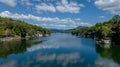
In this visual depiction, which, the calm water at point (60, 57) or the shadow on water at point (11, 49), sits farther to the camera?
the shadow on water at point (11, 49)

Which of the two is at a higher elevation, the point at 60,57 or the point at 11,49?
the point at 11,49

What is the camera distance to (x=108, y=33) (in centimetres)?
10600

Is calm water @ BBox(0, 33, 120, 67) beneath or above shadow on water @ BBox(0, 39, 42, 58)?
beneath

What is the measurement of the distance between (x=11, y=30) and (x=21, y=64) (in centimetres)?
9788

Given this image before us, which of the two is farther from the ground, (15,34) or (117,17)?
(117,17)

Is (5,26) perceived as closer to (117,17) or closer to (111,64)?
(117,17)

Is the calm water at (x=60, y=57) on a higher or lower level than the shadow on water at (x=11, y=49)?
lower

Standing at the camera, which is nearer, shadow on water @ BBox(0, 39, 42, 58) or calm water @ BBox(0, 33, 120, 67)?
calm water @ BBox(0, 33, 120, 67)

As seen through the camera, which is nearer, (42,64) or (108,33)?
(42,64)

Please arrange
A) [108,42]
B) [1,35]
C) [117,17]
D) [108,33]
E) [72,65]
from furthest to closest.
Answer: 1. [117,17]
2. [1,35]
3. [108,33]
4. [108,42]
5. [72,65]

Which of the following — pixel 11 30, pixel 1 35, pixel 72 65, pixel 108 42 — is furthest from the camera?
pixel 11 30

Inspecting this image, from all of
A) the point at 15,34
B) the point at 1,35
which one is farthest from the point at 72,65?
the point at 15,34

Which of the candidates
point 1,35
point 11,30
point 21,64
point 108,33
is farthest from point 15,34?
point 21,64

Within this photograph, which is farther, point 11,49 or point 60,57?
point 11,49
